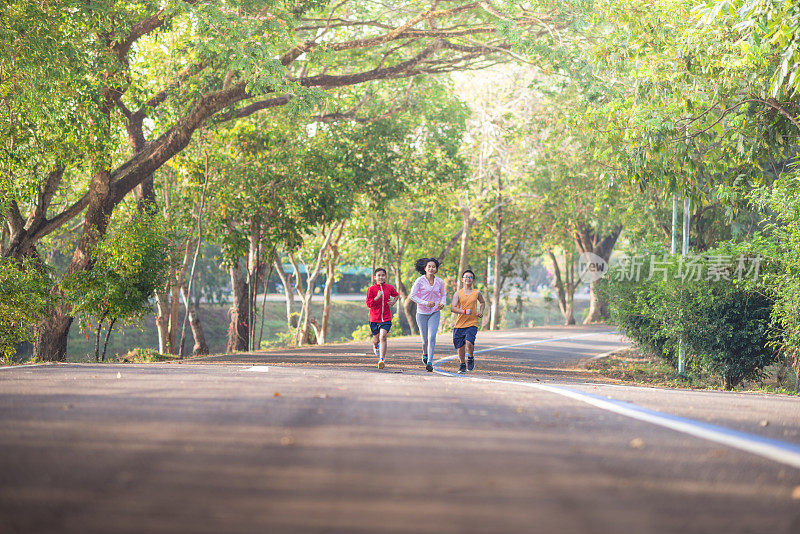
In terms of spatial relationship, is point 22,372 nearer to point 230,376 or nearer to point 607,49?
point 230,376

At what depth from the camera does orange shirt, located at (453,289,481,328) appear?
13.7 m

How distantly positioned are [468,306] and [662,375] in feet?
26.9

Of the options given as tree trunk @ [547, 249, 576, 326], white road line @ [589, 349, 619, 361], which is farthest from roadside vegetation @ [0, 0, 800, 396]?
tree trunk @ [547, 249, 576, 326]

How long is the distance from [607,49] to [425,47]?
693cm

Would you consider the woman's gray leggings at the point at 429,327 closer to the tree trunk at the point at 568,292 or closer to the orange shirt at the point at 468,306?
the orange shirt at the point at 468,306

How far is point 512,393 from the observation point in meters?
8.80

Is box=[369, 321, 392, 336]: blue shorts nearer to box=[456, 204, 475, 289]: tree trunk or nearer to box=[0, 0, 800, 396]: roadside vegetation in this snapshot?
box=[0, 0, 800, 396]: roadside vegetation

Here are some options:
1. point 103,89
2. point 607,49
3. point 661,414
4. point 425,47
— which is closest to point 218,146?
point 103,89

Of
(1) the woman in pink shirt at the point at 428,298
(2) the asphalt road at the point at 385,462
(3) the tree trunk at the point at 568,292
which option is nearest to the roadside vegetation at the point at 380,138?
(1) the woman in pink shirt at the point at 428,298

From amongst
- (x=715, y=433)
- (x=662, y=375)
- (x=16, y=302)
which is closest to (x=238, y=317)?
(x=16, y=302)

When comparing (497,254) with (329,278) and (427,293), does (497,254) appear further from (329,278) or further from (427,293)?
(427,293)

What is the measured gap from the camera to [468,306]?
45.0ft

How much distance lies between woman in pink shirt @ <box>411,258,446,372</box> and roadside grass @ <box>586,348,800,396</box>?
4.90m

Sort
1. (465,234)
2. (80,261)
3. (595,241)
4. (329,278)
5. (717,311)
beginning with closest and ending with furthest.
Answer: (717,311), (80,261), (329,278), (465,234), (595,241)
